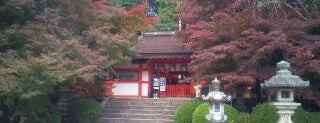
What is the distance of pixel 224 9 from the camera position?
1884 cm

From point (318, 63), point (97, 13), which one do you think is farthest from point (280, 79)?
point (97, 13)

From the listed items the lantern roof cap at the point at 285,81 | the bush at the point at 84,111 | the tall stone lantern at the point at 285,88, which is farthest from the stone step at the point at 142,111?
the lantern roof cap at the point at 285,81

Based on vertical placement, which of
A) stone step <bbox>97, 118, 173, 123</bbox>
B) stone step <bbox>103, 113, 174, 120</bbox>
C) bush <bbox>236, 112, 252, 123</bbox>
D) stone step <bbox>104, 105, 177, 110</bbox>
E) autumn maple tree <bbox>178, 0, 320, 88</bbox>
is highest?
autumn maple tree <bbox>178, 0, 320, 88</bbox>

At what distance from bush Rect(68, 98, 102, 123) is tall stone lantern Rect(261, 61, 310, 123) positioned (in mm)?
9364

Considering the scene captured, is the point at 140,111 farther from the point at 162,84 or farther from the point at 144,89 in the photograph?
the point at 144,89

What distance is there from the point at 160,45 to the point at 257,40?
10.5 m

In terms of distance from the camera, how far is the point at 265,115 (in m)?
16.5

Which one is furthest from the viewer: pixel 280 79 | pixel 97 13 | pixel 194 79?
pixel 97 13

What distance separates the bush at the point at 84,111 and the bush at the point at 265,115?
22.6 feet

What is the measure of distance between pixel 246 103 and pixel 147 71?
7.88m

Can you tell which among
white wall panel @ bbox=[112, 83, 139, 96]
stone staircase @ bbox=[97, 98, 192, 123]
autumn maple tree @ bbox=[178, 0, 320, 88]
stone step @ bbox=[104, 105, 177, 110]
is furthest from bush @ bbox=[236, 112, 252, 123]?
white wall panel @ bbox=[112, 83, 139, 96]

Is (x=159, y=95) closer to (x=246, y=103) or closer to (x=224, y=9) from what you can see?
(x=246, y=103)

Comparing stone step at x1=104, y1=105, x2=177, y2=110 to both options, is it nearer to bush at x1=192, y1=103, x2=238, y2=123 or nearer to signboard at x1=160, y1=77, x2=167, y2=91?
signboard at x1=160, y1=77, x2=167, y2=91

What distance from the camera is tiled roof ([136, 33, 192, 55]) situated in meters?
25.4
